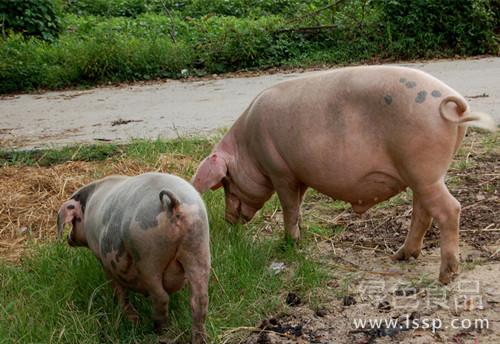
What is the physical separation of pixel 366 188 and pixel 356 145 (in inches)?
10.8

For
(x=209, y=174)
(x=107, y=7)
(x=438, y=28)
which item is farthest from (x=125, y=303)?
(x=107, y=7)

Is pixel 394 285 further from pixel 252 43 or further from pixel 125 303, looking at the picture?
pixel 252 43

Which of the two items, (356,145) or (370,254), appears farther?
(370,254)

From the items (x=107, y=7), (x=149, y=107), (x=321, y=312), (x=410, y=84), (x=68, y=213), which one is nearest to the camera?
(x=321, y=312)

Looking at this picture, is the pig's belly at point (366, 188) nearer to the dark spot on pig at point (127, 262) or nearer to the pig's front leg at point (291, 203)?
the pig's front leg at point (291, 203)

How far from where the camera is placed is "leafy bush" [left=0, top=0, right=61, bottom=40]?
11.5 metres

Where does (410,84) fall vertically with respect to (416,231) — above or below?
above

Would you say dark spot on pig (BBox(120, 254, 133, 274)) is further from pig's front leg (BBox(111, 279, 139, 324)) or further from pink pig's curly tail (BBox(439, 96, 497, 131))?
pink pig's curly tail (BBox(439, 96, 497, 131))

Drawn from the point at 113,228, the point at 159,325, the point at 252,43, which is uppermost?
the point at 113,228

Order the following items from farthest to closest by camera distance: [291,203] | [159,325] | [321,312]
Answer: [291,203]
[321,312]
[159,325]

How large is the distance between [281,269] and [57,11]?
9.15 m

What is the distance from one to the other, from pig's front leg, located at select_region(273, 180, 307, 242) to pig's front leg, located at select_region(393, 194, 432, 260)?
0.63m

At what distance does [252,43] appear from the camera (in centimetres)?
1070

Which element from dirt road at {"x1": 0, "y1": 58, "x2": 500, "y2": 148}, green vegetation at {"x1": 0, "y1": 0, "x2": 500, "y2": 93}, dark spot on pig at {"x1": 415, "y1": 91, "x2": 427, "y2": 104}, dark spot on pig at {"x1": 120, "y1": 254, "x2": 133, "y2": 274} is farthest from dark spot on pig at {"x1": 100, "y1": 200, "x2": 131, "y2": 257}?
green vegetation at {"x1": 0, "y1": 0, "x2": 500, "y2": 93}
